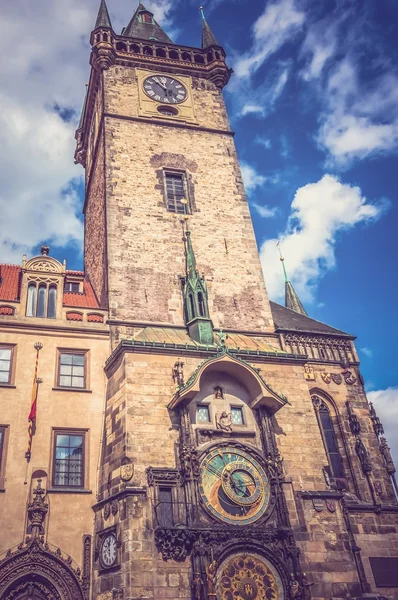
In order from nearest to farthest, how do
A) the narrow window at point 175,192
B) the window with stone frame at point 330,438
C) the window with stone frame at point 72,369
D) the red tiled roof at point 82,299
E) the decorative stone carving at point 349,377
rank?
the window with stone frame at point 72,369
the window with stone frame at point 330,438
the red tiled roof at point 82,299
the decorative stone carving at point 349,377
the narrow window at point 175,192

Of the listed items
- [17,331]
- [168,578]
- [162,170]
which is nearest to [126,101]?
[162,170]

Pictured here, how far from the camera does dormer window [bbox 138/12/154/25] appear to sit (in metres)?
32.1

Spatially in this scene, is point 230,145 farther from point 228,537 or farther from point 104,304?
point 228,537

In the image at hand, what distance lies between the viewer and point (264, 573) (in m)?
13.7

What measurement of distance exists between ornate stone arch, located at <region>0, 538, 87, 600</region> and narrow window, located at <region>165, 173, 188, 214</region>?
1256 cm

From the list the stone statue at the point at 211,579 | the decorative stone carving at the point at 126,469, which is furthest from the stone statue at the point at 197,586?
the decorative stone carving at the point at 126,469

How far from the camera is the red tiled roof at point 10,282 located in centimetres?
1869

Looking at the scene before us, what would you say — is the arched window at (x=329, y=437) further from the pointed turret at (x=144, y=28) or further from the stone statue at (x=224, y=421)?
the pointed turret at (x=144, y=28)

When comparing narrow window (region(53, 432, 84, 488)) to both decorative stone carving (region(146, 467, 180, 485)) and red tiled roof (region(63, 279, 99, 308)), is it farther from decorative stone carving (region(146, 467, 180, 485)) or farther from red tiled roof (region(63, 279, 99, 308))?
red tiled roof (region(63, 279, 99, 308))

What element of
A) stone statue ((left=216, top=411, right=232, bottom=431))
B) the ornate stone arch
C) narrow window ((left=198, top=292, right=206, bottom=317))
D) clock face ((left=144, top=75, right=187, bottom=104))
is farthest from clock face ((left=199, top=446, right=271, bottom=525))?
clock face ((left=144, top=75, right=187, bottom=104))

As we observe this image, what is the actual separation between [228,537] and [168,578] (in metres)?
1.71

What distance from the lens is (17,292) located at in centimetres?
1897

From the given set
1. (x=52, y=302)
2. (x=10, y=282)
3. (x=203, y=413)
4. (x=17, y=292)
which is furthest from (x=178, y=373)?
(x=10, y=282)

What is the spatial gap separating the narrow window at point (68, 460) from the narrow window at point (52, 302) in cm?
401
